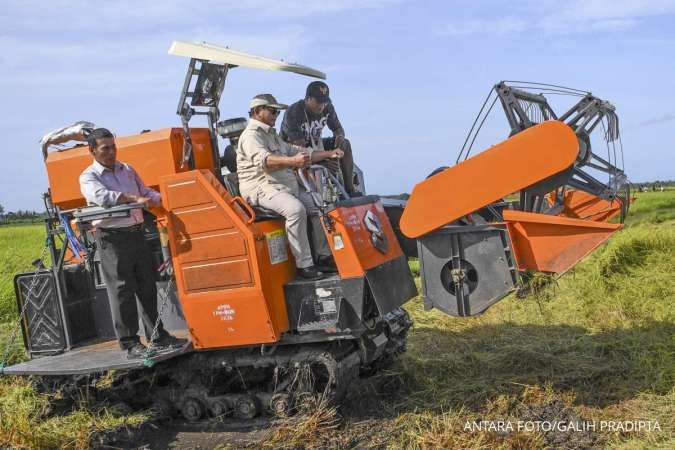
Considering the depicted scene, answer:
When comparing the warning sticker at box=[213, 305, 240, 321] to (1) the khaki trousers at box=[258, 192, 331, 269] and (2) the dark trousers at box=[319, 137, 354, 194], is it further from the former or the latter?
(2) the dark trousers at box=[319, 137, 354, 194]

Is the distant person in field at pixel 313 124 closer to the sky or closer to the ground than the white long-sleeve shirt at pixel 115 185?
closer to the sky

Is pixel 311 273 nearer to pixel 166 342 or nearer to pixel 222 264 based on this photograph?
pixel 222 264

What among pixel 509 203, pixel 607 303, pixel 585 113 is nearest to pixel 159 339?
pixel 509 203

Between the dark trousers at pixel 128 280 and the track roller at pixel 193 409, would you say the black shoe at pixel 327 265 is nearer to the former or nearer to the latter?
the dark trousers at pixel 128 280

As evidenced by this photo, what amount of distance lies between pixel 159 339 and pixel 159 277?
57 cm

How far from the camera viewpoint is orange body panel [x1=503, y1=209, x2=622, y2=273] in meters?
4.89

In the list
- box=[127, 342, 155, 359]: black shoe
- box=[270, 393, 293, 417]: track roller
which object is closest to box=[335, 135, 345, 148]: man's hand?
box=[270, 393, 293, 417]: track roller

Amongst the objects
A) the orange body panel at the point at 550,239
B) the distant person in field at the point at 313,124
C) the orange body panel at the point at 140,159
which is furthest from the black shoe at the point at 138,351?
the orange body panel at the point at 550,239

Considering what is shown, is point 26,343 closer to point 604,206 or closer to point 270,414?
point 270,414

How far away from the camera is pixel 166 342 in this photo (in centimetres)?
554

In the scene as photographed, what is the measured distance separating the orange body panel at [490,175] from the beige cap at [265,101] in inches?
50.4

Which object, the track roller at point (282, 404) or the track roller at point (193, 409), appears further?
the track roller at point (193, 409)

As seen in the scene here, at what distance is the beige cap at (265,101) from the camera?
17.7 ft

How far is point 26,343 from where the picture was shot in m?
6.36
